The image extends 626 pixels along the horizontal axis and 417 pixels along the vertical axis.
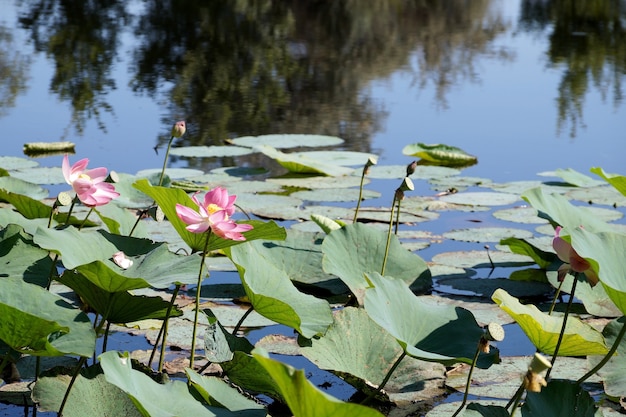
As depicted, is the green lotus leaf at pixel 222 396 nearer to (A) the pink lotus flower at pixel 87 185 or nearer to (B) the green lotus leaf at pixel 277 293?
(B) the green lotus leaf at pixel 277 293

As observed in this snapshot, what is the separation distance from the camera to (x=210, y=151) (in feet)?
11.8

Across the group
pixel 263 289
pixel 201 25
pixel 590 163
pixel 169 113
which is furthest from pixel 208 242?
pixel 201 25

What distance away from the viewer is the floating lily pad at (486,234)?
2570 mm

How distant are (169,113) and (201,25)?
3767mm

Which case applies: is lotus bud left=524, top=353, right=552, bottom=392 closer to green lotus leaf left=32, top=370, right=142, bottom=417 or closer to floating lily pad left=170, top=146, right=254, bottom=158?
green lotus leaf left=32, top=370, right=142, bottom=417

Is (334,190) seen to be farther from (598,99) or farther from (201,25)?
(201,25)

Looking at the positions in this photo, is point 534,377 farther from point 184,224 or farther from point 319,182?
point 319,182

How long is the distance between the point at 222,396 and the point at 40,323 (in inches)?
9.3

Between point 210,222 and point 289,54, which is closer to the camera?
point 210,222

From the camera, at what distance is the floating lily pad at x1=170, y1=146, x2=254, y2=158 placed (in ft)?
11.6

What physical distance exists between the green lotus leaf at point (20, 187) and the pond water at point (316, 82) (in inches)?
38.9

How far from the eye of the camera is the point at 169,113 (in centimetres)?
458

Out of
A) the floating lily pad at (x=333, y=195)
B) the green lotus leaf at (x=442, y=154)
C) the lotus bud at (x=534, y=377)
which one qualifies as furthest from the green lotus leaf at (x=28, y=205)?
the green lotus leaf at (x=442, y=154)

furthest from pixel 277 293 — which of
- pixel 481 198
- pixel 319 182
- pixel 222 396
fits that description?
pixel 319 182
